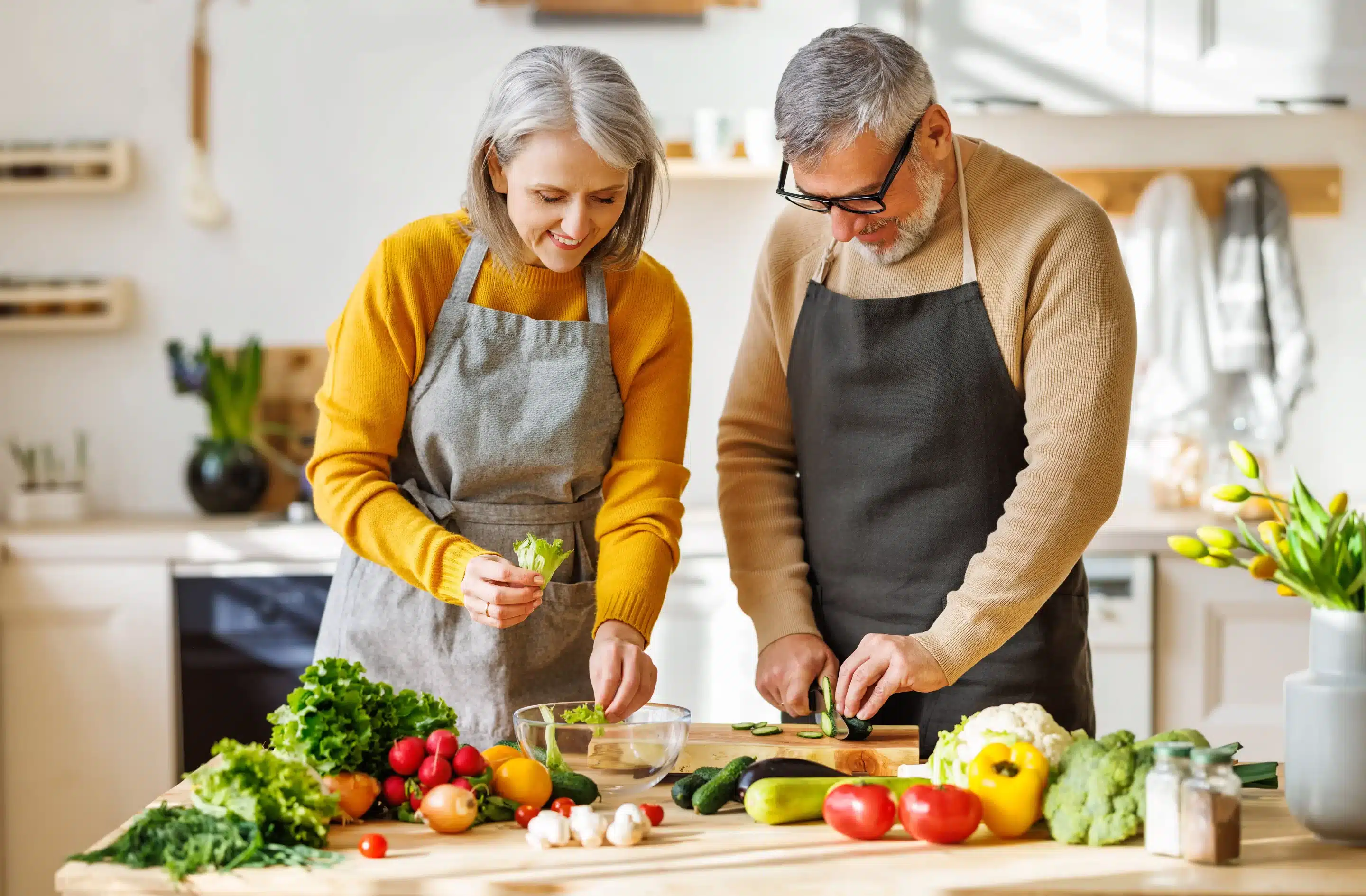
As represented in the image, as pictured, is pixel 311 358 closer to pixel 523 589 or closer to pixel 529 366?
pixel 529 366

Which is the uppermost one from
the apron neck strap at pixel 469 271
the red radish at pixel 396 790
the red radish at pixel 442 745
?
the apron neck strap at pixel 469 271

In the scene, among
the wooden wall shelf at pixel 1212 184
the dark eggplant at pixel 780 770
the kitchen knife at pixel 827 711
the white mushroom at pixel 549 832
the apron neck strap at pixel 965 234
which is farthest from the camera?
the wooden wall shelf at pixel 1212 184

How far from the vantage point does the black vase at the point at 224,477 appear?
3.38 m

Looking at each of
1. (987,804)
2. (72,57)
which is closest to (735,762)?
(987,804)

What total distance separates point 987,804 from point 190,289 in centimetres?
291

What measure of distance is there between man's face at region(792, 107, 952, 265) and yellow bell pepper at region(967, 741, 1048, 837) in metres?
0.68

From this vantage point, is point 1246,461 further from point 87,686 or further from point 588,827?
point 87,686

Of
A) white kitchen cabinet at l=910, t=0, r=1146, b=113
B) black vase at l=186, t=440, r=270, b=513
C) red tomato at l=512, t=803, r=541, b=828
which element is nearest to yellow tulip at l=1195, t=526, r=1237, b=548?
red tomato at l=512, t=803, r=541, b=828

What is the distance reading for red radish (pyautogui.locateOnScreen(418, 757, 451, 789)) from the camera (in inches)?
52.4

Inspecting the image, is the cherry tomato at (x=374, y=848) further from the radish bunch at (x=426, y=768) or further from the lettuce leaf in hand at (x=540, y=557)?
the lettuce leaf in hand at (x=540, y=557)

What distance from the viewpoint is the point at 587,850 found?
1.26 metres

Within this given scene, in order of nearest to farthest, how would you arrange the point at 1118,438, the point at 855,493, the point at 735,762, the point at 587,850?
1. the point at 587,850
2. the point at 735,762
3. the point at 1118,438
4. the point at 855,493

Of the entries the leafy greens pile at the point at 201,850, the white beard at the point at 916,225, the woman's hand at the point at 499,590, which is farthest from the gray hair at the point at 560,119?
the leafy greens pile at the point at 201,850

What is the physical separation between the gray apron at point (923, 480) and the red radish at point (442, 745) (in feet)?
2.09
